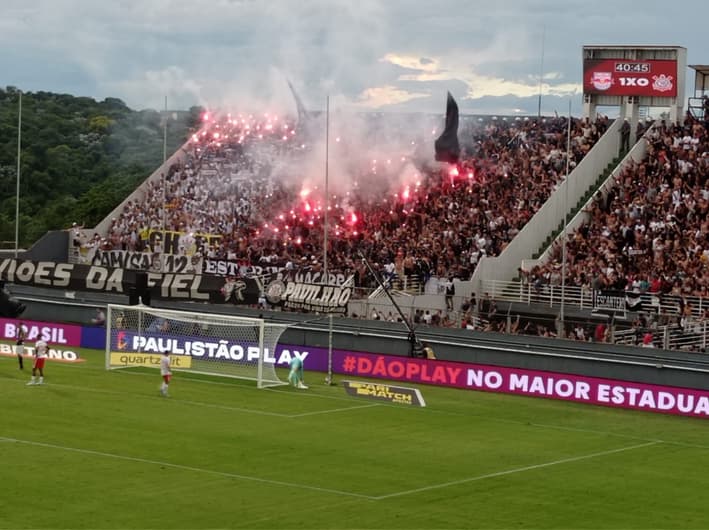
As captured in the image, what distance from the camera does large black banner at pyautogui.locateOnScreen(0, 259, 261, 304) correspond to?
191ft

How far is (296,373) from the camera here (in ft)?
143

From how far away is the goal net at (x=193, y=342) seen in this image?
4569 cm

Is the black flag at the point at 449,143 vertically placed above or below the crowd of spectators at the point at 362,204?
above

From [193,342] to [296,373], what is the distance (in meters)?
5.66

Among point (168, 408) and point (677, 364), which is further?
point (677, 364)

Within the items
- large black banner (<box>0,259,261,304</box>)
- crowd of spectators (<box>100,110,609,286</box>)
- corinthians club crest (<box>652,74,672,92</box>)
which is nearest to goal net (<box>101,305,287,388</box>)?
large black banner (<box>0,259,261,304</box>)

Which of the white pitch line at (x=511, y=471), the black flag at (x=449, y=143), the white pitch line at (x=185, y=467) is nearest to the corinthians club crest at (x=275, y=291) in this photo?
the black flag at (x=449, y=143)

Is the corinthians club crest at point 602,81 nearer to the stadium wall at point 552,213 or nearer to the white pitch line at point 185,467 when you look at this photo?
the stadium wall at point 552,213

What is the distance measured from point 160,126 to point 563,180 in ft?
240

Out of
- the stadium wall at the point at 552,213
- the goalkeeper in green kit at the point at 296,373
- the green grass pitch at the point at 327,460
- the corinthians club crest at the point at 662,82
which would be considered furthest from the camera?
the corinthians club crest at the point at 662,82

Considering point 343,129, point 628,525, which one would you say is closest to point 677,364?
point 628,525

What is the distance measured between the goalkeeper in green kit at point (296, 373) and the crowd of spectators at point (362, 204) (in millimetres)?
14365

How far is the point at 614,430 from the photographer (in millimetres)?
36938

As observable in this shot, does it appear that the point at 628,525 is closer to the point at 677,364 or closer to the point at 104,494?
the point at 104,494
